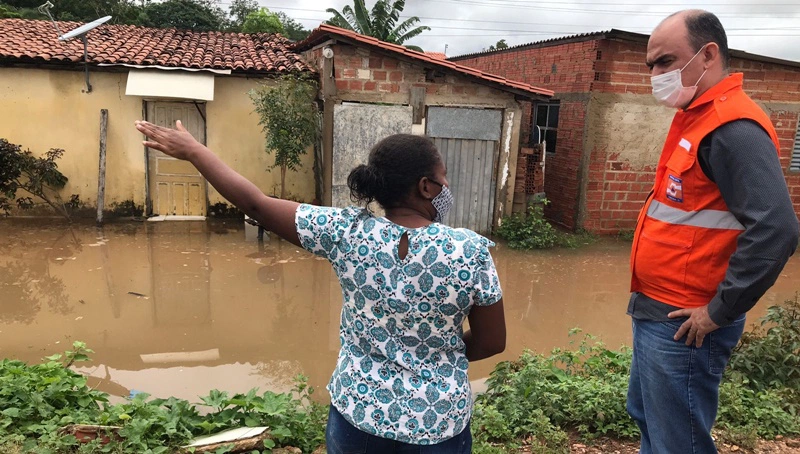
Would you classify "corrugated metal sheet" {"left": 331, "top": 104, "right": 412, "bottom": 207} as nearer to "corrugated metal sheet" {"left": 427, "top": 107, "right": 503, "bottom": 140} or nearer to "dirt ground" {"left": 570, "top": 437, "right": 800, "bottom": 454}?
"corrugated metal sheet" {"left": 427, "top": 107, "right": 503, "bottom": 140}

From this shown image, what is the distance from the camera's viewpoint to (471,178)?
9.19m

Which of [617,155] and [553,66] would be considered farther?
[553,66]

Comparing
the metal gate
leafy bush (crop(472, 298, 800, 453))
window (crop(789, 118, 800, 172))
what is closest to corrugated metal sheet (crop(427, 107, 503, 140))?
the metal gate

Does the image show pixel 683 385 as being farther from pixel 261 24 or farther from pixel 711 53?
pixel 261 24

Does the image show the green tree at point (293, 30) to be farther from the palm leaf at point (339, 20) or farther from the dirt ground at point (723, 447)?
the dirt ground at point (723, 447)

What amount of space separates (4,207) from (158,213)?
2.25 metres

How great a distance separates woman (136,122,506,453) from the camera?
1.48 m

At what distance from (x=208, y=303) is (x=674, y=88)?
17.0 ft

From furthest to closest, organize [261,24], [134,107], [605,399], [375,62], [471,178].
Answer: [261,24]
[134,107]
[471,178]
[375,62]
[605,399]

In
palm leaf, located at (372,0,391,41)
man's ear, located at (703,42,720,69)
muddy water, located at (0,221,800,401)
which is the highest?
palm leaf, located at (372,0,391,41)

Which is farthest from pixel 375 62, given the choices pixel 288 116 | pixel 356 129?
pixel 288 116

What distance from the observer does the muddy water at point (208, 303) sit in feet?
15.0

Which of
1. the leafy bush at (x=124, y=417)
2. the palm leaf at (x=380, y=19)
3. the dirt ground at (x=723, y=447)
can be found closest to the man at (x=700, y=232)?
the dirt ground at (x=723, y=447)

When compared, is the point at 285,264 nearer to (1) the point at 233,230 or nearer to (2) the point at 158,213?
(1) the point at 233,230
